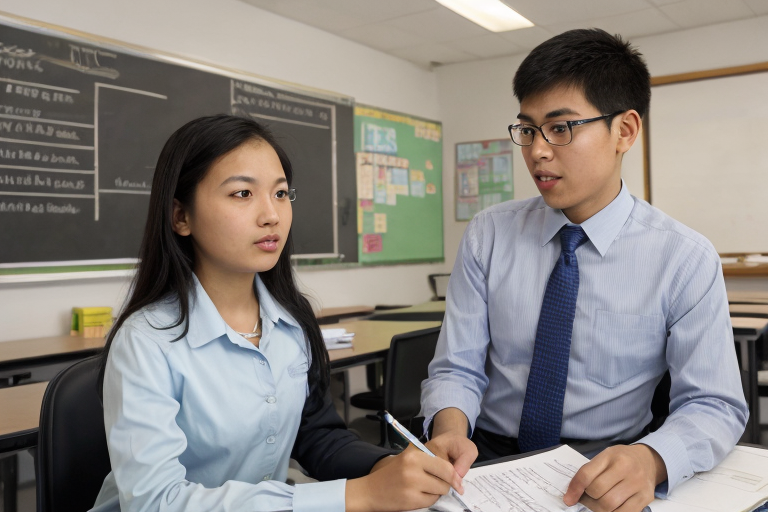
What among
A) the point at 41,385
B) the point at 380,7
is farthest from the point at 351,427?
the point at 380,7

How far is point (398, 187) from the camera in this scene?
5.66m

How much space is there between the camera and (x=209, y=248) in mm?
1137

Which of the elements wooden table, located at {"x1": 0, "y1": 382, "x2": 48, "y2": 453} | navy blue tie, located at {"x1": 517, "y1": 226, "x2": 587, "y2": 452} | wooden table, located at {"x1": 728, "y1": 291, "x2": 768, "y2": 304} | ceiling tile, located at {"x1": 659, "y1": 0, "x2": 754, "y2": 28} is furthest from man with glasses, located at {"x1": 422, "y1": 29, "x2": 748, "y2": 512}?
ceiling tile, located at {"x1": 659, "y1": 0, "x2": 754, "y2": 28}

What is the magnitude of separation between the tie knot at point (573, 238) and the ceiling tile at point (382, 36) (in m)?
3.84

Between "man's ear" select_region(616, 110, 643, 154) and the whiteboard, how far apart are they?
4138mm

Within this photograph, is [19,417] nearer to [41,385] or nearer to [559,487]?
[41,385]

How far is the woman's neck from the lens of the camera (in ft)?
3.94

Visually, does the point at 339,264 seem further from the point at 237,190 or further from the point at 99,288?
the point at 237,190

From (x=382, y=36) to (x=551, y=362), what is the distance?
4.27 meters

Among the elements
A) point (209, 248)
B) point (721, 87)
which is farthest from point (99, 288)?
point (721, 87)

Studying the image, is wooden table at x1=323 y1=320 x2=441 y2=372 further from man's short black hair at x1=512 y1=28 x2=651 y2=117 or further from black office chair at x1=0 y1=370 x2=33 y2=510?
man's short black hair at x1=512 y1=28 x2=651 y2=117

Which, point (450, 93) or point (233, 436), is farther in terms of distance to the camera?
point (450, 93)

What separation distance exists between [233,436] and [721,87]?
5050mm

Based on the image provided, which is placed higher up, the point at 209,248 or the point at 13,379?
the point at 209,248
